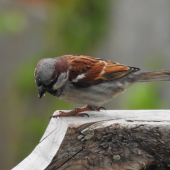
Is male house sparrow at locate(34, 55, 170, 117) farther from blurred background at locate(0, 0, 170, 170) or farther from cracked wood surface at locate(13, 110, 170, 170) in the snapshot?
blurred background at locate(0, 0, 170, 170)

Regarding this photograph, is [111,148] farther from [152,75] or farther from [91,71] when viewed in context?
[152,75]

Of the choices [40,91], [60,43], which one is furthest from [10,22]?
[40,91]

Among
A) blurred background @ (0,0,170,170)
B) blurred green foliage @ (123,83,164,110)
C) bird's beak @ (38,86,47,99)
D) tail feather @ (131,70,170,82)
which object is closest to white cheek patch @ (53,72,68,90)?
bird's beak @ (38,86,47,99)

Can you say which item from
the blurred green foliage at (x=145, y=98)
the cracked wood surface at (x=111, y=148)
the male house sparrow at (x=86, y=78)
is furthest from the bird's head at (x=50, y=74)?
the blurred green foliage at (x=145, y=98)

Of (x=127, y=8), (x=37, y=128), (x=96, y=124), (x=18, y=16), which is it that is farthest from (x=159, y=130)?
(x=127, y=8)

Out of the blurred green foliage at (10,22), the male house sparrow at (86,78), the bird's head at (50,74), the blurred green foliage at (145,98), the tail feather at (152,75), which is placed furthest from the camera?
the blurred green foliage at (145,98)

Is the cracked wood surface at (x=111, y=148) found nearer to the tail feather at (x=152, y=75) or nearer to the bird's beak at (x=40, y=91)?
the bird's beak at (x=40, y=91)

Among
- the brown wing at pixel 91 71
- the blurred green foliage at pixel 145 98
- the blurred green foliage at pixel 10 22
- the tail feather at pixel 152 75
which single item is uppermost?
the blurred green foliage at pixel 10 22

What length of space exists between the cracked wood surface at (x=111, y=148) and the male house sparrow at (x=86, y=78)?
673 mm

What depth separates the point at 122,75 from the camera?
3320 mm

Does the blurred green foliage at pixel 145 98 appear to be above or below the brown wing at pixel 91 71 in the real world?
below

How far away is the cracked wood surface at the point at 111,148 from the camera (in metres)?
2.02

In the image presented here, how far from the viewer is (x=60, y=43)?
4.96 metres

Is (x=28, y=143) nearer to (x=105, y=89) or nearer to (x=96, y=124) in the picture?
(x=105, y=89)
